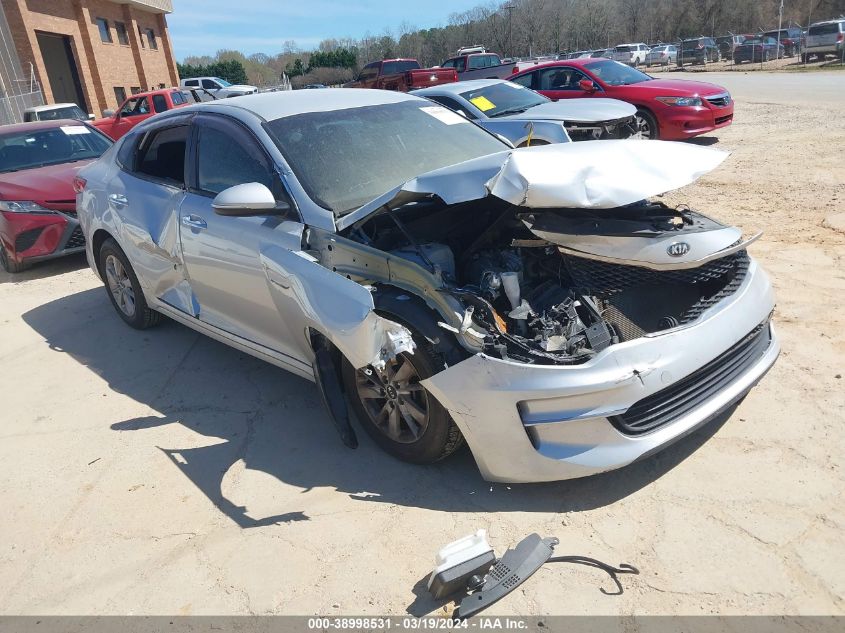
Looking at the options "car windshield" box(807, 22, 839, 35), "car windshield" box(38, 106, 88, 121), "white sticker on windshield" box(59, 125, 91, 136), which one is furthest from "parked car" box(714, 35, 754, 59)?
"white sticker on windshield" box(59, 125, 91, 136)

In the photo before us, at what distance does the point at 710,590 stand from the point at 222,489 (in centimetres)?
230

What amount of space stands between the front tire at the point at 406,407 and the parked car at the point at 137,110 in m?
15.2

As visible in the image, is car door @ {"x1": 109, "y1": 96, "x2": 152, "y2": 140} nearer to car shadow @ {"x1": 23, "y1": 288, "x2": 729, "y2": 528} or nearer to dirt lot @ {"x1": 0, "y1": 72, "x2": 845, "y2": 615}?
car shadow @ {"x1": 23, "y1": 288, "x2": 729, "y2": 528}

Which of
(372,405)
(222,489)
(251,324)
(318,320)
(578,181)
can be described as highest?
(578,181)

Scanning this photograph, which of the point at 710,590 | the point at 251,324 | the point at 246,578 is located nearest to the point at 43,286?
the point at 251,324

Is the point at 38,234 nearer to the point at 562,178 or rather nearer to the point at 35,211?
the point at 35,211

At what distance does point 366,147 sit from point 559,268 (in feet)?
4.79

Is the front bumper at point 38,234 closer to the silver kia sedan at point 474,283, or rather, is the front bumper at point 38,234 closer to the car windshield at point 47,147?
the car windshield at point 47,147

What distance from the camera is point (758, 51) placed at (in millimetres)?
36062

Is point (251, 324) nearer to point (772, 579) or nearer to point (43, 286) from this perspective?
point (772, 579)

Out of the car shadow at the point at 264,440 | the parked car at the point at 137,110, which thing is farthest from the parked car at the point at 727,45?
the car shadow at the point at 264,440

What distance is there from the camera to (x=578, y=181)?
293cm

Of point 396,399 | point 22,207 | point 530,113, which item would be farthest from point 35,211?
point 530,113

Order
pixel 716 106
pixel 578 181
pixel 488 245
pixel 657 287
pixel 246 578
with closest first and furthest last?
pixel 246 578
pixel 578 181
pixel 657 287
pixel 488 245
pixel 716 106
